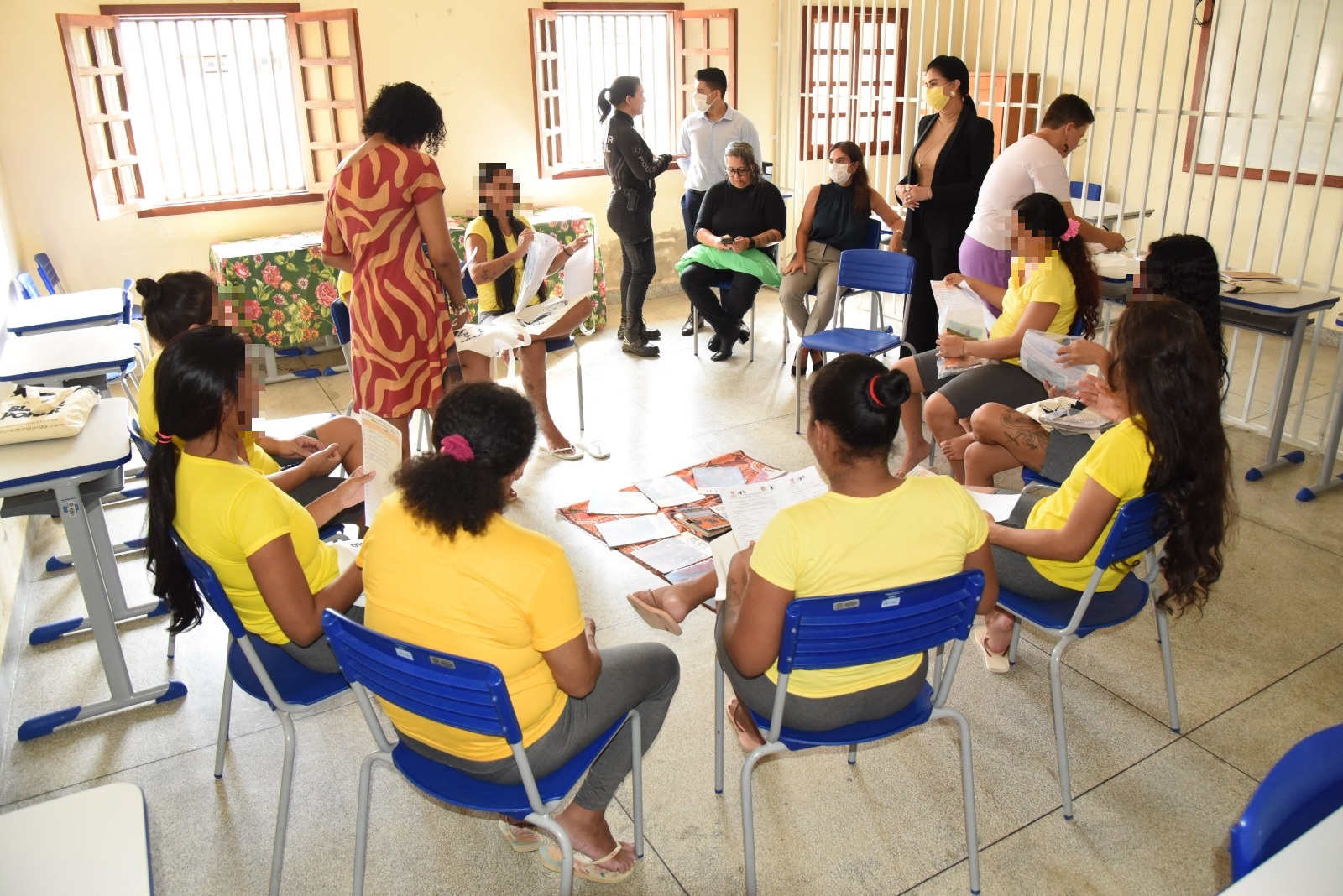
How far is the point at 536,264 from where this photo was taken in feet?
13.1

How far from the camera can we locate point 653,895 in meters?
2.11

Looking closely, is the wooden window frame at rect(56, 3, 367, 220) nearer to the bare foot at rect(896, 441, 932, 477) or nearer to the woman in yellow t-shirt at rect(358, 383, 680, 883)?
the bare foot at rect(896, 441, 932, 477)

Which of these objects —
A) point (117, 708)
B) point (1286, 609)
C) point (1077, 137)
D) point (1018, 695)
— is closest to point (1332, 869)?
point (1018, 695)

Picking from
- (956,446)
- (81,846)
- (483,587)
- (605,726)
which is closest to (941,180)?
(956,446)

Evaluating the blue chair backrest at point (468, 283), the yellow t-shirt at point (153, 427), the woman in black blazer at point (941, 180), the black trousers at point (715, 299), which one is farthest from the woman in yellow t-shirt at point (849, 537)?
the black trousers at point (715, 299)

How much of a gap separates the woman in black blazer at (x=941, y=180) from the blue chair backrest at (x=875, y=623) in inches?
120

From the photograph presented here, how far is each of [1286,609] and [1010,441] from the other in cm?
103

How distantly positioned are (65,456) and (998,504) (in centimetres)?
244

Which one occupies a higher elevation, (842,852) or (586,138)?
(586,138)

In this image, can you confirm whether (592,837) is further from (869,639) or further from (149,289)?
(149,289)

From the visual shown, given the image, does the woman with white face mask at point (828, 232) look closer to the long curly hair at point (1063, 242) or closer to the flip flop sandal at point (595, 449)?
the flip flop sandal at point (595, 449)

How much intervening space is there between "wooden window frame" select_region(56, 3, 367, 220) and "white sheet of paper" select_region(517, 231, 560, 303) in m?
2.57

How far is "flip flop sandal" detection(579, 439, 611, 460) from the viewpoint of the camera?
14.3 feet

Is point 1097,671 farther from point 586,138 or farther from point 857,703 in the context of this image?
point 586,138
